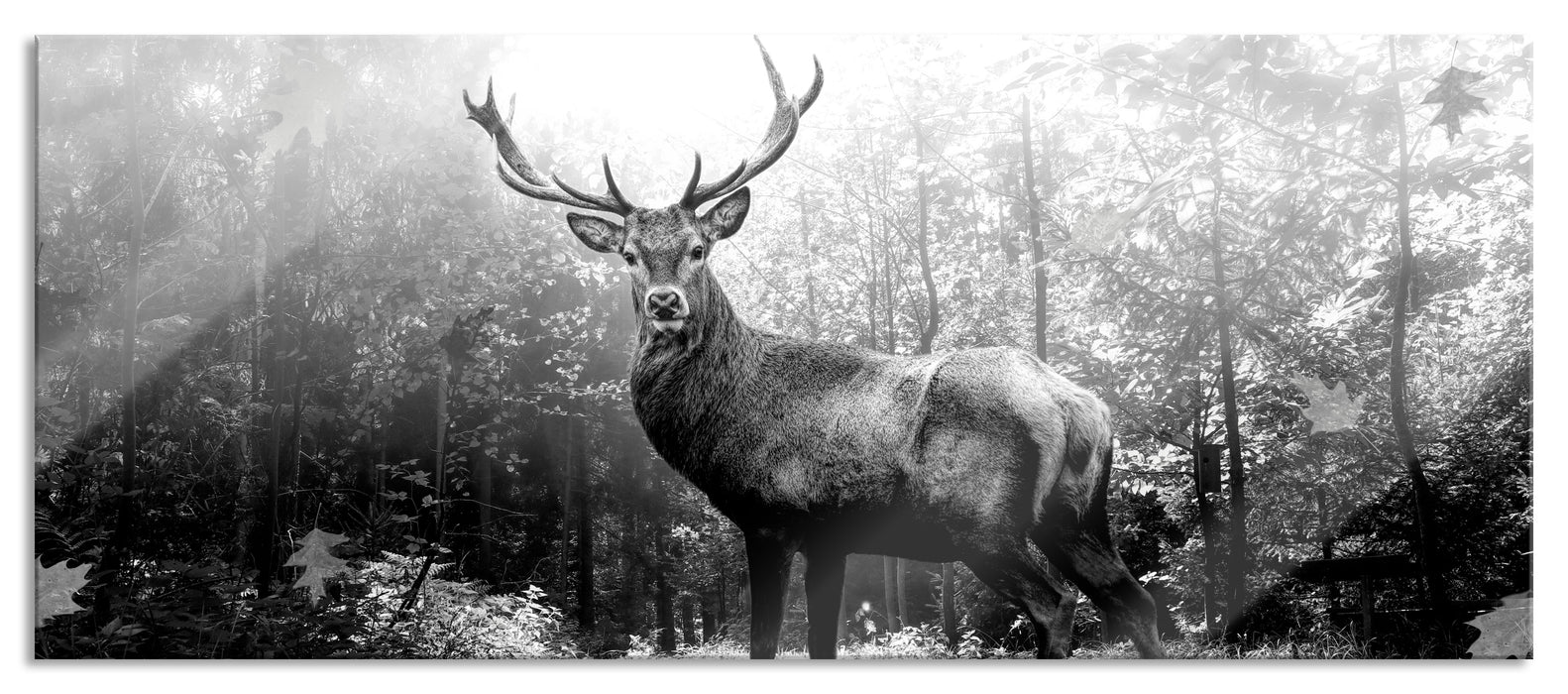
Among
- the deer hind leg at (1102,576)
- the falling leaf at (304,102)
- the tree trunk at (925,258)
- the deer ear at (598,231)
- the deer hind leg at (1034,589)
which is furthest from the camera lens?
the falling leaf at (304,102)

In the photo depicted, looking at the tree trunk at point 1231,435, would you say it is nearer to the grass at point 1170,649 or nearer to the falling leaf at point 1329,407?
the grass at point 1170,649

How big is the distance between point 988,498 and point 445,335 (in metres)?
1.85

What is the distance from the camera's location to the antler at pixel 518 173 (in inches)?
132

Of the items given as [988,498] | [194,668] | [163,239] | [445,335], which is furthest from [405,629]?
[988,498]

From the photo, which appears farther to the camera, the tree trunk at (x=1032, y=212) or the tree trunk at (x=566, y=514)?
the tree trunk at (x=1032, y=212)

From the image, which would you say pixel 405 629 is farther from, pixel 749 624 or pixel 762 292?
pixel 762 292

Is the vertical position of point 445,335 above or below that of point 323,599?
above

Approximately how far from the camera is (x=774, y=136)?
3.42 m

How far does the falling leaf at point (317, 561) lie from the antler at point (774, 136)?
1589mm

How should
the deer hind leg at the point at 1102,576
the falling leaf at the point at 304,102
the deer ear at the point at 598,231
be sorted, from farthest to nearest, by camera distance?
the falling leaf at the point at 304,102 → the deer ear at the point at 598,231 → the deer hind leg at the point at 1102,576

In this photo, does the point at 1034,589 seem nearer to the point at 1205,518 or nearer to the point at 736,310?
the point at 1205,518

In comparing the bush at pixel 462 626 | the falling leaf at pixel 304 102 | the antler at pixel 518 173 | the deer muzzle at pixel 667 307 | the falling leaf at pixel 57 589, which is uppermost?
the falling leaf at pixel 304 102

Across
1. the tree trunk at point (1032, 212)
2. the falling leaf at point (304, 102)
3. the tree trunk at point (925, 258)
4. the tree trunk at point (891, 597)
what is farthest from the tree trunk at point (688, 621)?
the falling leaf at point (304, 102)
